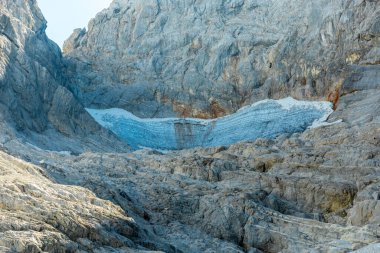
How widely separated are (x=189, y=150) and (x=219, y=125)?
1425 cm

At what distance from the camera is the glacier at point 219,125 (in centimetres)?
5522

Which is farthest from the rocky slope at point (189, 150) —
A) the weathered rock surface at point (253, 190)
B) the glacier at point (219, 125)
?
the glacier at point (219, 125)

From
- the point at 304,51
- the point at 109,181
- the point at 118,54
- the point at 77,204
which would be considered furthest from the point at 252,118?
the point at 77,204

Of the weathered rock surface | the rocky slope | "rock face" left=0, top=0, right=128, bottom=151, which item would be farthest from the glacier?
the weathered rock surface

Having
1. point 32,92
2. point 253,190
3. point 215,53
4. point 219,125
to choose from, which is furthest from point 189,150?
point 215,53

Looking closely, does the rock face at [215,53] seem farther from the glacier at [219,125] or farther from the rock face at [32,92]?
the rock face at [32,92]

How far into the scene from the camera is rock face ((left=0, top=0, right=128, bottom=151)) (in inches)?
1881

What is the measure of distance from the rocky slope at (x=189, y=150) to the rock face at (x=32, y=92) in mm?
145

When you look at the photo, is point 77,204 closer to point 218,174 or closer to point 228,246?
point 228,246

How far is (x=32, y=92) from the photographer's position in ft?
169

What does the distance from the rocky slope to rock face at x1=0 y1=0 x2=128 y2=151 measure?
14 centimetres

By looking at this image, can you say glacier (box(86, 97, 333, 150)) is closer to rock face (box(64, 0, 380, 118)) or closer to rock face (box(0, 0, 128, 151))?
rock face (box(64, 0, 380, 118))

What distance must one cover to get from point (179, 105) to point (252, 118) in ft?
29.2

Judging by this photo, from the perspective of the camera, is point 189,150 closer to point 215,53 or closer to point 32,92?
point 32,92
